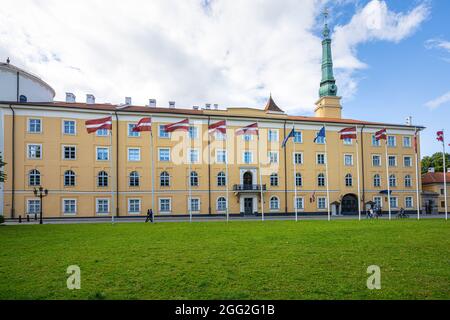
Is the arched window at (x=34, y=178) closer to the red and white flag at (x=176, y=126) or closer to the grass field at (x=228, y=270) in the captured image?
the red and white flag at (x=176, y=126)

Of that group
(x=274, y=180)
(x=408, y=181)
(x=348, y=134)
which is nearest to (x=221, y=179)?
(x=274, y=180)

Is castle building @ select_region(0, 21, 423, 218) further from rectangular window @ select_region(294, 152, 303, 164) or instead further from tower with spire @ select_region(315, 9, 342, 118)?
tower with spire @ select_region(315, 9, 342, 118)

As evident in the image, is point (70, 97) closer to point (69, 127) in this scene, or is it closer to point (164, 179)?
point (69, 127)

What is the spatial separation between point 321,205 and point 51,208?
33776 mm

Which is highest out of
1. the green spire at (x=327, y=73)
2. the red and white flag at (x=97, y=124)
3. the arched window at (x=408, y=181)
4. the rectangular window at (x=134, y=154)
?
the green spire at (x=327, y=73)

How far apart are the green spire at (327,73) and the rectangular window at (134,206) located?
3600cm

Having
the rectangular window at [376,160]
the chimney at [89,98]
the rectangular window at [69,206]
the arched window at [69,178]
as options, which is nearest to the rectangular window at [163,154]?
the arched window at [69,178]

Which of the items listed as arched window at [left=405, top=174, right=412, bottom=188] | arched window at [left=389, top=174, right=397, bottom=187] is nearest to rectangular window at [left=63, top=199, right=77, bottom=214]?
arched window at [left=389, top=174, right=397, bottom=187]

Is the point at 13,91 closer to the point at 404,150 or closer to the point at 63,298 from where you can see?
the point at 63,298

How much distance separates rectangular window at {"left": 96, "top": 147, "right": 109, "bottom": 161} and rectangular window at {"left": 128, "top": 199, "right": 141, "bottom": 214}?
19.3 ft

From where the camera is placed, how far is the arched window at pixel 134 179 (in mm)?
36906

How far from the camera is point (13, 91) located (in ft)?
127

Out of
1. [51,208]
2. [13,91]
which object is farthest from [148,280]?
[13,91]
